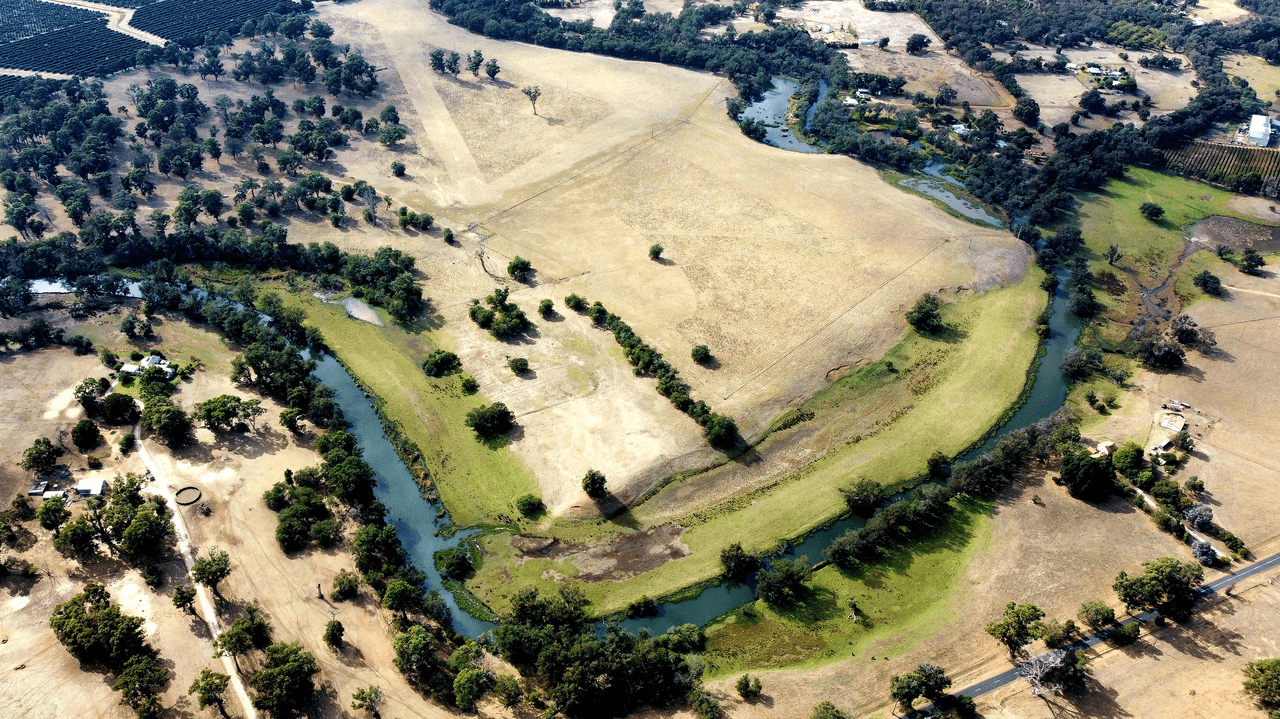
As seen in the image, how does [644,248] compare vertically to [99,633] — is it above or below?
above

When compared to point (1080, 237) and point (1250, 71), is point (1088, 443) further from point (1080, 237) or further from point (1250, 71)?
point (1250, 71)

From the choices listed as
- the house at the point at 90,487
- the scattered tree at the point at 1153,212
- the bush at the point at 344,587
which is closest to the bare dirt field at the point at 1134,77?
the scattered tree at the point at 1153,212

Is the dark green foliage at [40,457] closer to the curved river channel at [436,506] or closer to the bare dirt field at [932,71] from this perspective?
the curved river channel at [436,506]

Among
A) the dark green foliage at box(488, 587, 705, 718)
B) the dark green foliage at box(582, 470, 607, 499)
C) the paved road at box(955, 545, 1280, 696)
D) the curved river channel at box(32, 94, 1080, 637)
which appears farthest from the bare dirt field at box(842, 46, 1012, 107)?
the dark green foliage at box(488, 587, 705, 718)

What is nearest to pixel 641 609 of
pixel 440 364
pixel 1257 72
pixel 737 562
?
pixel 737 562

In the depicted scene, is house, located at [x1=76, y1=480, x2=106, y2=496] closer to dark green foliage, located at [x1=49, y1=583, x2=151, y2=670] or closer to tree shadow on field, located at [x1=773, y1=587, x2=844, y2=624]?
dark green foliage, located at [x1=49, y1=583, x2=151, y2=670]

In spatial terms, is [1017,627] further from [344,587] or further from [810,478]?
[344,587]
